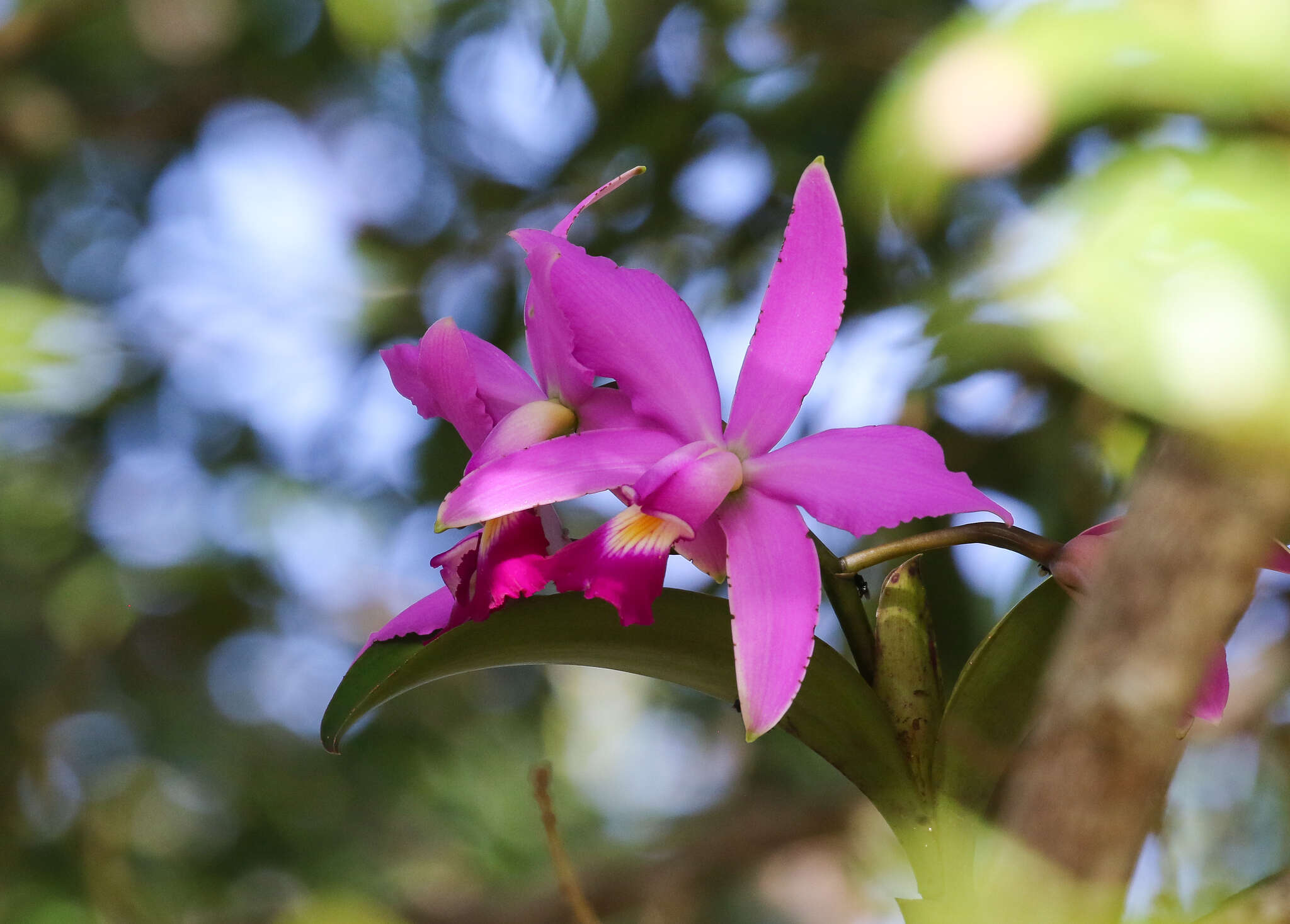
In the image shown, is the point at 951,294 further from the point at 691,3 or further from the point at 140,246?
the point at 140,246

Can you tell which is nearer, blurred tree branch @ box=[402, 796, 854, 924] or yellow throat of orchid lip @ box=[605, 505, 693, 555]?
yellow throat of orchid lip @ box=[605, 505, 693, 555]

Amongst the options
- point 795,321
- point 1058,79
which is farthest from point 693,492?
point 1058,79

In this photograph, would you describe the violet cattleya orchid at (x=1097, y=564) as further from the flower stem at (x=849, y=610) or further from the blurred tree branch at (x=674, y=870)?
the blurred tree branch at (x=674, y=870)

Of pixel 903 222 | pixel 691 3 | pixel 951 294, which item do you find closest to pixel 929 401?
pixel 903 222

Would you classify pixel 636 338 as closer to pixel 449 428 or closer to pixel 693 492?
pixel 693 492

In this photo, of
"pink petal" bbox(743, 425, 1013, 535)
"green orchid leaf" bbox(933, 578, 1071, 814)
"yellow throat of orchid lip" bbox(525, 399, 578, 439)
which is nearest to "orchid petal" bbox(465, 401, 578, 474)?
"yellow throat of orchid lip" bbox(525, 399, 578, 439)

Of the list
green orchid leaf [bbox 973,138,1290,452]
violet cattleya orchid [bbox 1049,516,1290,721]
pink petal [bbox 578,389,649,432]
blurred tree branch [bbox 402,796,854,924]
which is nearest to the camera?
green orchid leaf [bbox 973,138,1290,452]

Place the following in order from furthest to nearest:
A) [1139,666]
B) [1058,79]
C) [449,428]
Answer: [449,428] < [1058,79] < [1139,666]

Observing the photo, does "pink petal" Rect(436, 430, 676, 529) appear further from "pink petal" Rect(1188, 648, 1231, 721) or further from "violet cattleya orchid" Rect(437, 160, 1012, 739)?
"pink petal" Rect(1188, 648, 1231, 721)
